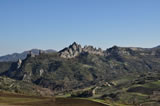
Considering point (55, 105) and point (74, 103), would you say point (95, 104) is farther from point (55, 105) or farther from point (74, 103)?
point (55, 105)

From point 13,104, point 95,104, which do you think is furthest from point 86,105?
point 13,104

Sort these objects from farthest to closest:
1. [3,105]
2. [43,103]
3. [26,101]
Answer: [26,101]
[43,103]
[3,105]

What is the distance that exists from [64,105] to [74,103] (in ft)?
11.2

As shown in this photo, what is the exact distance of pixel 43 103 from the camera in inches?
3147

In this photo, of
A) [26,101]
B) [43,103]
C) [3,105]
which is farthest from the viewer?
[26,101]

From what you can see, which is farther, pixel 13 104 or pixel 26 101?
pixel 26 101

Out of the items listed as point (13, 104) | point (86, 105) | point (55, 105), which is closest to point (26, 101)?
point (13, 104)

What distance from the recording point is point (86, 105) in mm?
76375

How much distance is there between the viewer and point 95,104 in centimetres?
7838

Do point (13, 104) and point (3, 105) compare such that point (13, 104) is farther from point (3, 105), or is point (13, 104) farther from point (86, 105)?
point (86, 105)

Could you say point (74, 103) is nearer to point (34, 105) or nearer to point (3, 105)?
point (34, 105)

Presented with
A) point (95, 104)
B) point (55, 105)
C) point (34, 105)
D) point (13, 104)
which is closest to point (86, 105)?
point (95, 104)

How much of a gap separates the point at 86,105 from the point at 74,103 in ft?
12.7

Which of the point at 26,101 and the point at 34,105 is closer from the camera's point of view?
the point at 34,105
